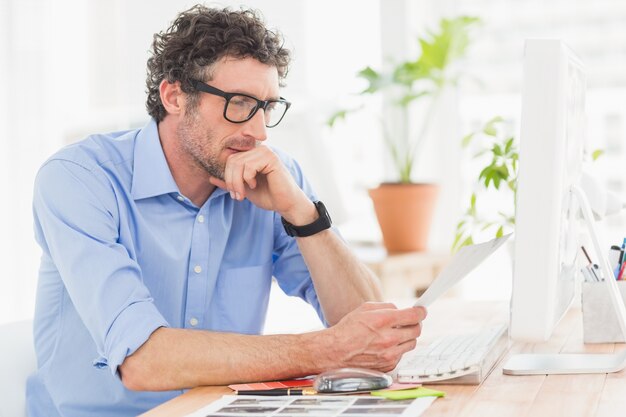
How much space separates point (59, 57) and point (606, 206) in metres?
1.99

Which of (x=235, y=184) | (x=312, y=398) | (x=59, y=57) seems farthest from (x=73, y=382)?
(x=59, y=57)

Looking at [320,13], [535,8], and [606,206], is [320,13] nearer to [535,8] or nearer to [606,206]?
[535,8]

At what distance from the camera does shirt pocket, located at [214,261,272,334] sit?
181cm

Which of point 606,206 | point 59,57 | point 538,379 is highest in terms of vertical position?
point 59,57

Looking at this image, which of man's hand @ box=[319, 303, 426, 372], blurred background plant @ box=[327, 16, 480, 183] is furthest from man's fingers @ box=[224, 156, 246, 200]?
blurred background plant @ box=[327, 16, 480, 183]

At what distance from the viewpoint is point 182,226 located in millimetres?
1780

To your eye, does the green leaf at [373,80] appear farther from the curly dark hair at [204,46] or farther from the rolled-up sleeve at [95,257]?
the rolled-up sleeve at [95,257]

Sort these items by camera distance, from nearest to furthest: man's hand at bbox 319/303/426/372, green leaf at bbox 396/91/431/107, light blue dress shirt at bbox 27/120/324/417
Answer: man's hand at bbox 319/303/426/372 < light blue dress shirt at bbox 27/120/324/417 < green leaf at bbox 396/91/431/107

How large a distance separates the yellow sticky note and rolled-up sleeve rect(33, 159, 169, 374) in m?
0.38

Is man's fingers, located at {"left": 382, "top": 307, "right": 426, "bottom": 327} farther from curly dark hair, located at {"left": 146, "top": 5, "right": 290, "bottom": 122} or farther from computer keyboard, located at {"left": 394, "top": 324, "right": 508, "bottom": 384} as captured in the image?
curly dark hair, located at {"left": 146, "top": 5, "right": 290, "bottom": 122}

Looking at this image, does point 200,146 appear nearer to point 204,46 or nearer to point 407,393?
point 204,46

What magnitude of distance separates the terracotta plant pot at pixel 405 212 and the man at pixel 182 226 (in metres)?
1.67

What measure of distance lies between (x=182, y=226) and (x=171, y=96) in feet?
0.94

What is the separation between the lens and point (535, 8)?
394 centimetres
